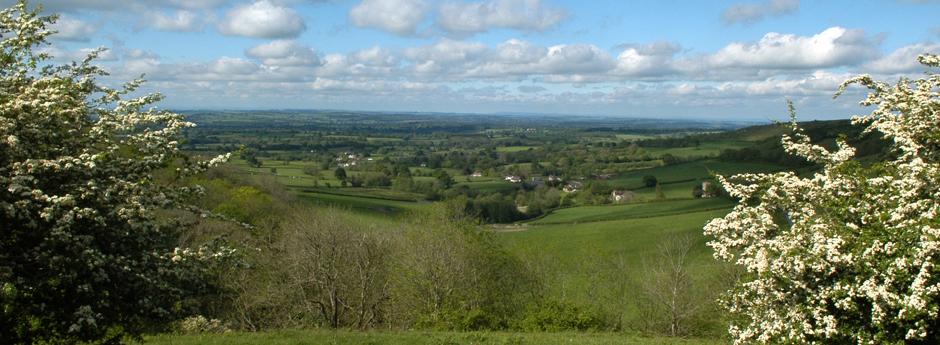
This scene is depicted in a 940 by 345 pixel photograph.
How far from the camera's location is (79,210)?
28.8 ft

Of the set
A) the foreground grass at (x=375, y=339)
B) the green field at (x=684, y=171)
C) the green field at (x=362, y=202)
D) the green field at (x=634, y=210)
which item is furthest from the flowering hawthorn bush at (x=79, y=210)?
the green field at (x=684, y=171)

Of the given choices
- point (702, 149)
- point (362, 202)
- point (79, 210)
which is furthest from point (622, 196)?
point (79, 210)

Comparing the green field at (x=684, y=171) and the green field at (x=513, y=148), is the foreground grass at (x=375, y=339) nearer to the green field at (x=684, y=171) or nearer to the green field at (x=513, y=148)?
the green field at (x=684, y=171)

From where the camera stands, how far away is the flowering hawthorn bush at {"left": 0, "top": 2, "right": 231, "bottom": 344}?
8.82 metres

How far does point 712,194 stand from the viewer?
258ft

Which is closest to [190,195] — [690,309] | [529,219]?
[690,309]

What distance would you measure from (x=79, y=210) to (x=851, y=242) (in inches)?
451

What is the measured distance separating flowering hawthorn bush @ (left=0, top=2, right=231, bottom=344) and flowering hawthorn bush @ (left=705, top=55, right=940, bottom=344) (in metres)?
9.30

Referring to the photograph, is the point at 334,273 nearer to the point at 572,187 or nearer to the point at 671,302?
the point at 671,302

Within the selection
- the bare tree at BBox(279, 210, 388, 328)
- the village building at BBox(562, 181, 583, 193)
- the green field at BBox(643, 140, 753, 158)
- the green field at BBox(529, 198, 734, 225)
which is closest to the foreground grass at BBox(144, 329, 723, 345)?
the bare tree at BBox(279, 210, 388, 328)

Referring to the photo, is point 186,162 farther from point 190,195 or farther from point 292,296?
point 292,296

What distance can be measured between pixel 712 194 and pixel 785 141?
6784 cm

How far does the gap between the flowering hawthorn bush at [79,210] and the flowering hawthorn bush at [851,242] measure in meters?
9.30

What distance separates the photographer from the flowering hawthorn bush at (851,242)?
32.6 ft
